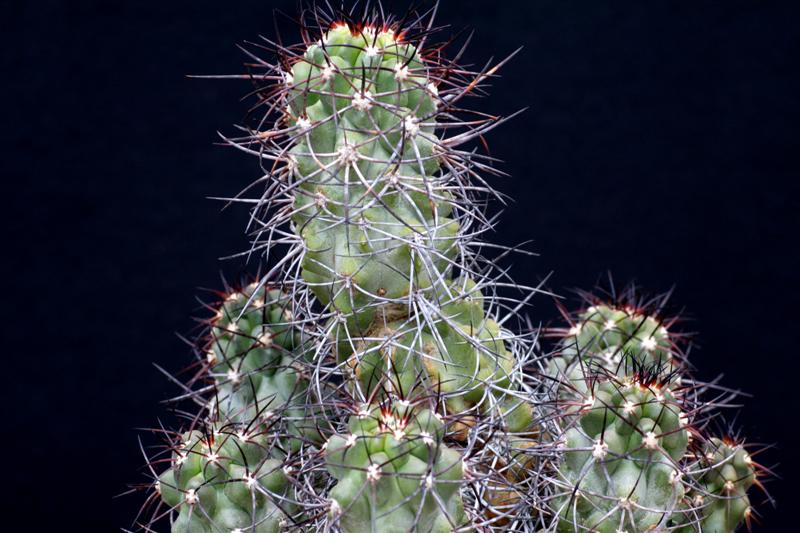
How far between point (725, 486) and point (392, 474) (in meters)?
0.55

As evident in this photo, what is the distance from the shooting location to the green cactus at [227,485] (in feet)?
3.87

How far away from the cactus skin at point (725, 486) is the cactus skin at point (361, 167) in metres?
0.47

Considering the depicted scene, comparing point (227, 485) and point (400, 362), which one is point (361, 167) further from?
point (227, 485)

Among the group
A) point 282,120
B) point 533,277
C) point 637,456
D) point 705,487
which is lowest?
point 533,277

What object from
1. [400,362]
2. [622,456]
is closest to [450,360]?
[400,362]

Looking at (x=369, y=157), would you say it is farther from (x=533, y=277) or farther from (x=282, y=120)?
(x=533, y=277)

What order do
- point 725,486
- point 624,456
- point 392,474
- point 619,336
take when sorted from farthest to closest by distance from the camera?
1. point 619,336
2. point 725,486
3. point 624,456
4. point 392,474

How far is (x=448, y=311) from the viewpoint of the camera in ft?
Answer: 4.03

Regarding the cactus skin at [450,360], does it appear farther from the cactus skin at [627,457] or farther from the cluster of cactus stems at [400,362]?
the cactus skin at [627,457]

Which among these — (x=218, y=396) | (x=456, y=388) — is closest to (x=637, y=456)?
(x=456, y=388)

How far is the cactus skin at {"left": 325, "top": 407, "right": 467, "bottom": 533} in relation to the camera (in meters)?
0.98

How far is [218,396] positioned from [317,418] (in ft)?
0.60

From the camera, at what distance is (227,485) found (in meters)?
1.19

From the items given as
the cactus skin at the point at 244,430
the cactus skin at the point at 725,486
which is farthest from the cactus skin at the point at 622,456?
the cactus skin at the point at 244,430
